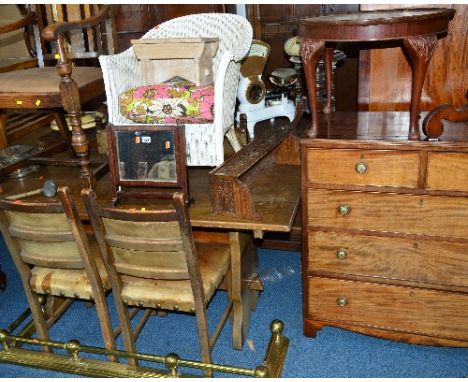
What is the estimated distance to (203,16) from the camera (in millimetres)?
3203

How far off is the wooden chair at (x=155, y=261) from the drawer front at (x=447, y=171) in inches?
39.4

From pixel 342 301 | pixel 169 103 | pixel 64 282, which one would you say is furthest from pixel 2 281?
pixel 342 301

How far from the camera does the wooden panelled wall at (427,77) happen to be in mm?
2348

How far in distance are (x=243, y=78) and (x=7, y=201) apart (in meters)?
1.80

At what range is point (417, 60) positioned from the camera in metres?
1.97

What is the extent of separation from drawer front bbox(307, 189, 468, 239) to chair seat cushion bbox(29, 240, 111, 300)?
42.1 inches

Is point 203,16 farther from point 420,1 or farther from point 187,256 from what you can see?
point 187,256

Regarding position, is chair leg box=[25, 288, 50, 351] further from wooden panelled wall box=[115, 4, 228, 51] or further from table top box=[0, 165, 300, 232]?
wooden panelled wall box=[115, 4, 228, 51]

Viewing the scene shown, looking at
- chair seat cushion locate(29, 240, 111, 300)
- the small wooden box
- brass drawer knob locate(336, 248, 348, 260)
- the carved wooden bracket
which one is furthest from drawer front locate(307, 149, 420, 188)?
chair seat cushion locate(29, 240, 111, 300)

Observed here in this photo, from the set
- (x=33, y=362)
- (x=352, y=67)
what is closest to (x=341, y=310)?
(x=33, y=362)

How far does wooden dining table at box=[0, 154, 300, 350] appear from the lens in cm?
220

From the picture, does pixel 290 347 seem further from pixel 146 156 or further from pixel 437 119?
pixel 437 119

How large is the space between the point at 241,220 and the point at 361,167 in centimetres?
57

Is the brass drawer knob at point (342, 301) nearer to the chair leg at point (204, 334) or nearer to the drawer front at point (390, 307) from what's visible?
the drawer front at point (390, 307)
